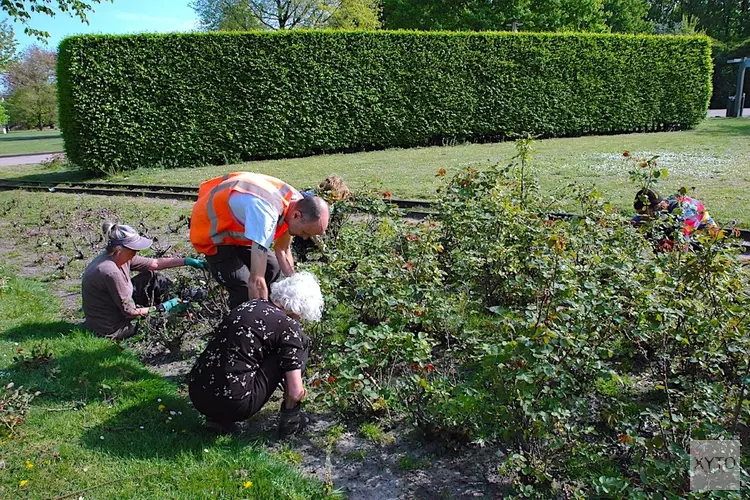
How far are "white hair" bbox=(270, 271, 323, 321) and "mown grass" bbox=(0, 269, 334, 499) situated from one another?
27.9 inches

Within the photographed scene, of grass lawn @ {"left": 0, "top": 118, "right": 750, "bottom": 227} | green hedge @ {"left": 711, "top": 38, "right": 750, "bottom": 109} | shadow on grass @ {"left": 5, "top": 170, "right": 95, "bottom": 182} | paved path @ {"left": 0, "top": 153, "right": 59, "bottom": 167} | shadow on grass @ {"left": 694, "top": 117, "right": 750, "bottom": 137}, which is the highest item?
green hedge @ {"left": 711, "top": 38, "right": 750, "bottom": 109}

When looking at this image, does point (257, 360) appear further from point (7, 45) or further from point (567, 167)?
point (7, 45)

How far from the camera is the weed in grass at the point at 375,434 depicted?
3011mm

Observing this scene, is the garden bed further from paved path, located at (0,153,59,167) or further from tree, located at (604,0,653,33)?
tree, located at (604,0,653,33)

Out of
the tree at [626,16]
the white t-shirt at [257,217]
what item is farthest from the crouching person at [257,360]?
the tree at [626,16]

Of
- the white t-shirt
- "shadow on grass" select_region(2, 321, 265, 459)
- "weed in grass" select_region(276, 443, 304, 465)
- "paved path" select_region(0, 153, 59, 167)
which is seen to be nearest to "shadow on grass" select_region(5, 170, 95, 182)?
"paved path" select_region(0, 153, 59, 167)

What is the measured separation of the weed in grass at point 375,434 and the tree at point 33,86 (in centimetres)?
5758

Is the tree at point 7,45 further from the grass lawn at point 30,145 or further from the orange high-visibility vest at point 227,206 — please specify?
the orange high-visibility vest at point 227,206

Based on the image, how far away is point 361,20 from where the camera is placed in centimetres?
3069

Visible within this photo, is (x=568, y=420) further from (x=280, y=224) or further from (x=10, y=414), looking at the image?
(x=10, y=414)

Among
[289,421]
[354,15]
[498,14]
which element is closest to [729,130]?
[498,14]

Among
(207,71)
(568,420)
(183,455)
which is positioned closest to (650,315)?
(568,420)

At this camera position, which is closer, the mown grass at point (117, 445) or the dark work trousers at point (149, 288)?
the mown grass at point (117, 445)

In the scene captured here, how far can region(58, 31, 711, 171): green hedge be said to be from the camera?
1444 centimetres
